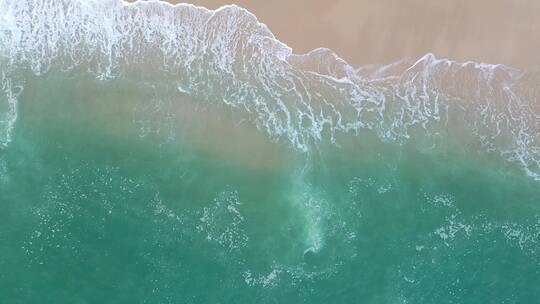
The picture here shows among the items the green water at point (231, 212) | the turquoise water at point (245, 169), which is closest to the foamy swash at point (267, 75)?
the turquoise water at point (245, 169)

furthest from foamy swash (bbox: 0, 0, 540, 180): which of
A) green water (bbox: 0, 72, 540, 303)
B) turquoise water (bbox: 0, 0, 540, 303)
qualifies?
green water (bbox: 0, 72, 540, 303)

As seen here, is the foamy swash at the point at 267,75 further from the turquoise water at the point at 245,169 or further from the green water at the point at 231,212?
the green water at the point at 231,212

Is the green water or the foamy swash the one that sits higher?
the foamy swash

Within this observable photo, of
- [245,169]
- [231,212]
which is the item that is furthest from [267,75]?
[231,212]

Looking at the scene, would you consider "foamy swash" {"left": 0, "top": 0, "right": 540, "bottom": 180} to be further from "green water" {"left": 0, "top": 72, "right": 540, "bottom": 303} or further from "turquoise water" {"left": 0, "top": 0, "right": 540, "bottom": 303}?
"green water" {"left": 0, "top": 72, "right": 540, "bottom": 303}

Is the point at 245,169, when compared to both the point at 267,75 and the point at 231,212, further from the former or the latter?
the point at 267,75

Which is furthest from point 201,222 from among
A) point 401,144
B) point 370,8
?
point 370,8
